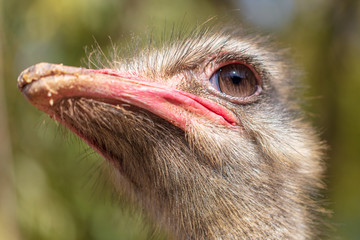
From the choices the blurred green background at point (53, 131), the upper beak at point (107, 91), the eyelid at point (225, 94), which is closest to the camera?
the upper beak at point (107, 91)

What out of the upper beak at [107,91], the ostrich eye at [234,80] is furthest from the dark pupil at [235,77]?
the upper beak at [107,91]

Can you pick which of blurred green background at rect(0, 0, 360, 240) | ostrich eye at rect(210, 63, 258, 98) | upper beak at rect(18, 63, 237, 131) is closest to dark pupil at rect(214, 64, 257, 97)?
ostrich eye at rect(210, 63, 258, 98)

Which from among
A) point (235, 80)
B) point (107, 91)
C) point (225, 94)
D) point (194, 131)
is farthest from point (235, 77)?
point (107, 91)

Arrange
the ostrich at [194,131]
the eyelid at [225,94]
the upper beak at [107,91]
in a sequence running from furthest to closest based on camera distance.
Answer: the eyelid at [225,94] → the ostrich at [194,131] → the upper beak at [107,91]

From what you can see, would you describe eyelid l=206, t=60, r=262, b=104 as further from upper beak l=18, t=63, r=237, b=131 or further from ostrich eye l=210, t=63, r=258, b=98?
upper beak l=18, t=63, r=237, b=131

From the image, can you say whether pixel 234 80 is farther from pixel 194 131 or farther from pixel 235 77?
pixel 194 131

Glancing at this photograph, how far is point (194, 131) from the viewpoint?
1.85 m

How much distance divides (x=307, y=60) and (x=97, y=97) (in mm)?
5769

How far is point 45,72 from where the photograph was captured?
4.96 feet

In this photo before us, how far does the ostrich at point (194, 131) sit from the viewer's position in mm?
1637

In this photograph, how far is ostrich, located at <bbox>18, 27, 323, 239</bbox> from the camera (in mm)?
1637

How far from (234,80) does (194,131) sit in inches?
15.1

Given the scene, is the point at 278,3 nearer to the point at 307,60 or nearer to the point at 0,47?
the point at 307,60

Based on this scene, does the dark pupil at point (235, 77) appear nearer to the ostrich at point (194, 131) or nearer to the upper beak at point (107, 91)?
the ostrich at point (194, 131)
